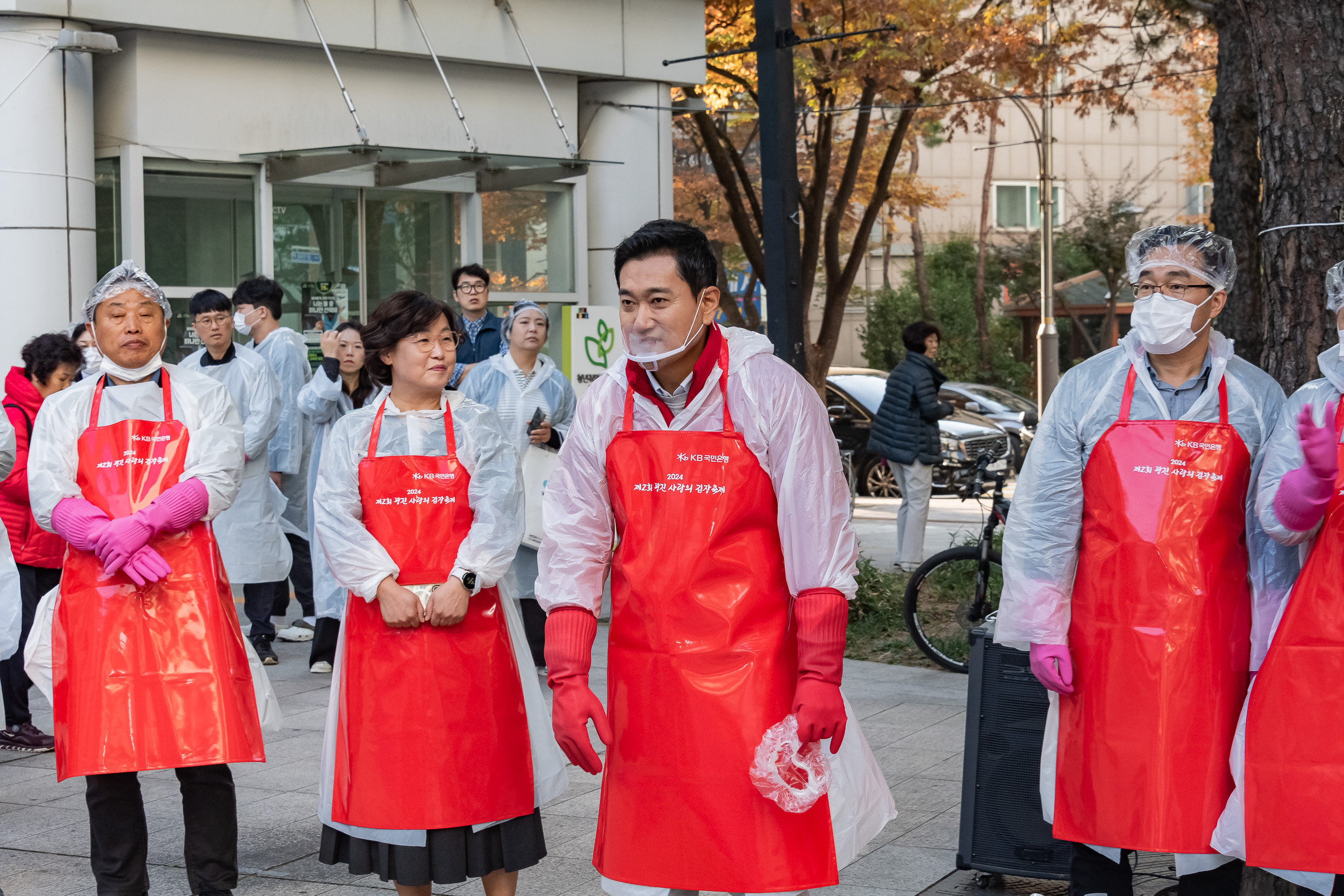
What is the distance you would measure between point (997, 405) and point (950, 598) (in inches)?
510

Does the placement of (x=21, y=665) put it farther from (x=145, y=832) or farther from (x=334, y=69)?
(x=334, y=69)

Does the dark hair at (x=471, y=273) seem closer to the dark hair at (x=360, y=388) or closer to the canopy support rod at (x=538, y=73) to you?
the dark hair at (x=360, y=388)

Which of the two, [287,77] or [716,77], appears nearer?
[287,77]

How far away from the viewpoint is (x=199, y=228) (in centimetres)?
1175

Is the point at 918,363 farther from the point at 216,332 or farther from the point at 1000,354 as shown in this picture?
the point at 1000,354

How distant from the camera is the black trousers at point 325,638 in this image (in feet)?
24.5

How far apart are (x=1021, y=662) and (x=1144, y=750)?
865mm

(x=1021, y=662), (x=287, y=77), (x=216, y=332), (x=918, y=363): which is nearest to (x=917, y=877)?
(x=1021, y=662)

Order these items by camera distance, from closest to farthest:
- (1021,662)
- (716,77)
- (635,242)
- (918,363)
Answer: (635,242), (1021,662), (918,363), (716,77)

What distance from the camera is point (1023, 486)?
155 inches

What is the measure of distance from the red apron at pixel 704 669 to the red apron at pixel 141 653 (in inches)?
56.5

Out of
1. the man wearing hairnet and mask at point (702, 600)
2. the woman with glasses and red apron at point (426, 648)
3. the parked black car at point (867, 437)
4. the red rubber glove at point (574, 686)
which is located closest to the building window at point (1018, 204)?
the parked black car at point (867, 437)

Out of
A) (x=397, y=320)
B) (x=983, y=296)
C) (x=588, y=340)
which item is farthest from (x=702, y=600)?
(x=983, y=296)

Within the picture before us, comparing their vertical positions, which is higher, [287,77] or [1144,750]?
[287,77]
